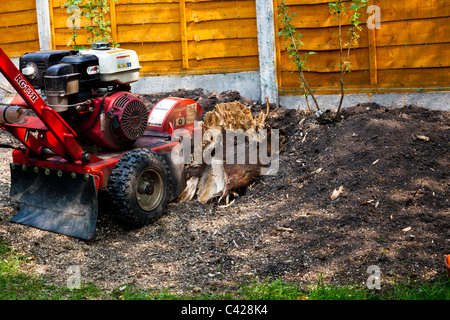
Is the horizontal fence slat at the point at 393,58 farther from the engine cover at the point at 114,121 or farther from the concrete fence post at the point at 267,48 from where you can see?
the engine cover at the point at 114,121

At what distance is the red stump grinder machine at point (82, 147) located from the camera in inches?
179

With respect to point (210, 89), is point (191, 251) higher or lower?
lower

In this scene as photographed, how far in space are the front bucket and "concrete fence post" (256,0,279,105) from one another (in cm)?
301

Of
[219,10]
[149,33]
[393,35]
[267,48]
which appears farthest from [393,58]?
[149,33]

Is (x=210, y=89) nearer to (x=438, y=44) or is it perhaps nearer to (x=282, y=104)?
(x=282, y=104)

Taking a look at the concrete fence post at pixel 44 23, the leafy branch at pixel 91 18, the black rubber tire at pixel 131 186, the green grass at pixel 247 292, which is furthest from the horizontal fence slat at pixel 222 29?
the green grass at pixel 247 292

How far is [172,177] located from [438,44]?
Result: 3.23 metres

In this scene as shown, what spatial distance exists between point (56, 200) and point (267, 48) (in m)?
3.29

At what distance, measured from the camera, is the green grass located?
11.2 feet

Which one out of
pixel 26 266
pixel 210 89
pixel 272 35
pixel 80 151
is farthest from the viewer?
pixel 210 89

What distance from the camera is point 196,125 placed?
18.9ft

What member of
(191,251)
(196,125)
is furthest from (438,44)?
(191,251)

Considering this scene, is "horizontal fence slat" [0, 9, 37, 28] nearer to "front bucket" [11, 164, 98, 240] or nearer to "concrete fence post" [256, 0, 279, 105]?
"concrete fence post" [256, 0, 279, 105]

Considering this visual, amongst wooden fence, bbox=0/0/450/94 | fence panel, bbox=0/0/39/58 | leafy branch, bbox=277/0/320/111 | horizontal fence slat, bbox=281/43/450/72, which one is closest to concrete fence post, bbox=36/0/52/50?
wooden fence, bbox=0/0/450/94
